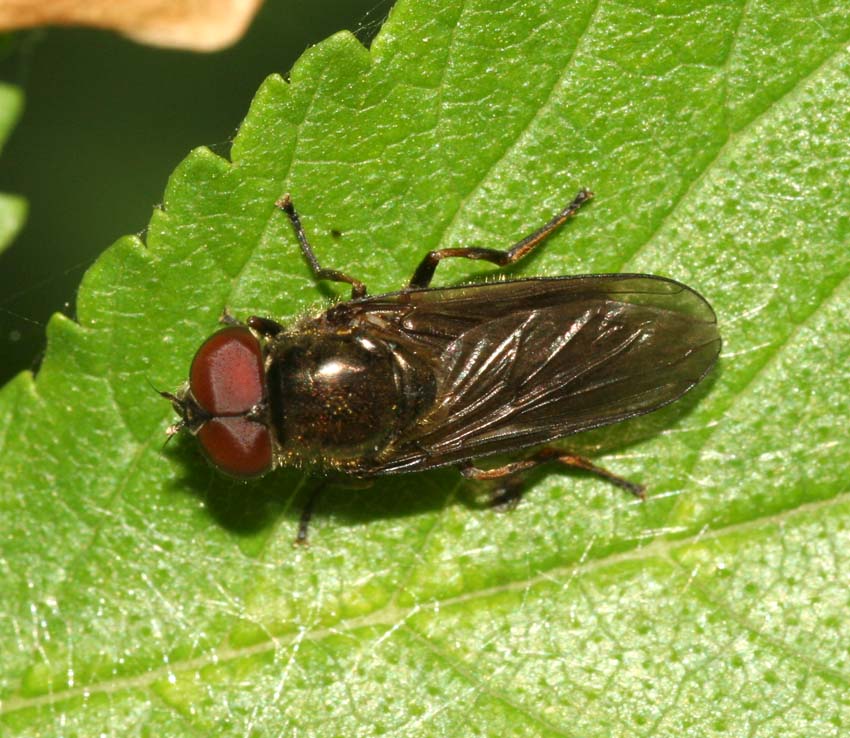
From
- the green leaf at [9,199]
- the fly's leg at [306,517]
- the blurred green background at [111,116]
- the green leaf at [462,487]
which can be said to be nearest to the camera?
the green leaf at [462,487]

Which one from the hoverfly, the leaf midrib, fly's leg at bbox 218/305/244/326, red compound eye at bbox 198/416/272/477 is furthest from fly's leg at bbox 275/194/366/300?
the leaf midrib

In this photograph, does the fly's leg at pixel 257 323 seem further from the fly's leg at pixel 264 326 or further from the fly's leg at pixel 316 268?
the fly's leg at pixel 316 268

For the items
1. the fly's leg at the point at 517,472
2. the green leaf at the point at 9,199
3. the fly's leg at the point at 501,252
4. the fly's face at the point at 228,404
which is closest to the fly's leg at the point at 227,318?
the fly's face at the point at 228,404

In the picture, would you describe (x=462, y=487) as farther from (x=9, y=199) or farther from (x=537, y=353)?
(x=9, y=199)

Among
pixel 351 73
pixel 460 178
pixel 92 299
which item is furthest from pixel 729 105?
pixel 92 299

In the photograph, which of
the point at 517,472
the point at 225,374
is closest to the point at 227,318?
the point at 225,374

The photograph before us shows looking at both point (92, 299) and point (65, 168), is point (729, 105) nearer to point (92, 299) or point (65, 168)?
point (92, 299)
